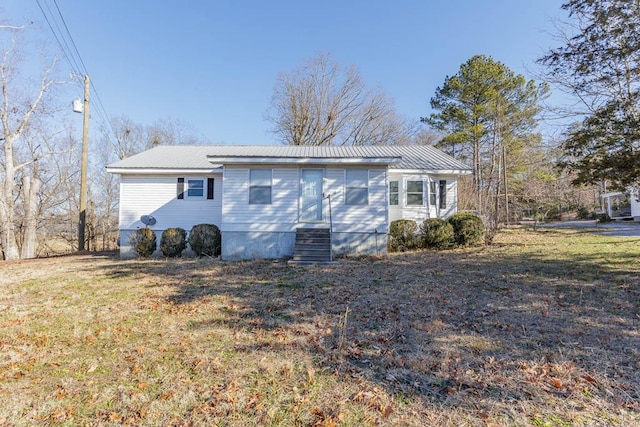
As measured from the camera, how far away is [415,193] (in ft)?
46.2

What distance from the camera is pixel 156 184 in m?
13.6

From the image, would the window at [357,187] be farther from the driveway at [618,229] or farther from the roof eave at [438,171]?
the driveway at [618,229]

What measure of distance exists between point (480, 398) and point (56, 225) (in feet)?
75.2

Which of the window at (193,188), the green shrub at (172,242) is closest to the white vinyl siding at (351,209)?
the window at (193,188)

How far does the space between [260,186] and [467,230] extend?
8.00 m

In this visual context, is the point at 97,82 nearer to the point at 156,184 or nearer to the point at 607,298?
the point at 156,184

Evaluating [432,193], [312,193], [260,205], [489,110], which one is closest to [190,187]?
[260,205]

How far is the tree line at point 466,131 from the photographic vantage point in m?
7.04

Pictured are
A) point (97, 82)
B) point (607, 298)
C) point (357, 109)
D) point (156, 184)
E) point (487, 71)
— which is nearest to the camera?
point (607, 298)

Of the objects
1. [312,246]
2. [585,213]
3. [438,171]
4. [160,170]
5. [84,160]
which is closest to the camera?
[312,246]

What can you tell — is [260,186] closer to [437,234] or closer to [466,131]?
[437,234]

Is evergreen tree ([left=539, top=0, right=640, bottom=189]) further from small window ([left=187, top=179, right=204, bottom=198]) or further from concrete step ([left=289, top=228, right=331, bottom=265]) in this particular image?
small window ([left=187, top=179, right=204, bottom=198])

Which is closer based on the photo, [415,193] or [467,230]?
[467,230]

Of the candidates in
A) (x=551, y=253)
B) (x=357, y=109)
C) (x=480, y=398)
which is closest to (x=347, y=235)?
(x=551, y=253)
